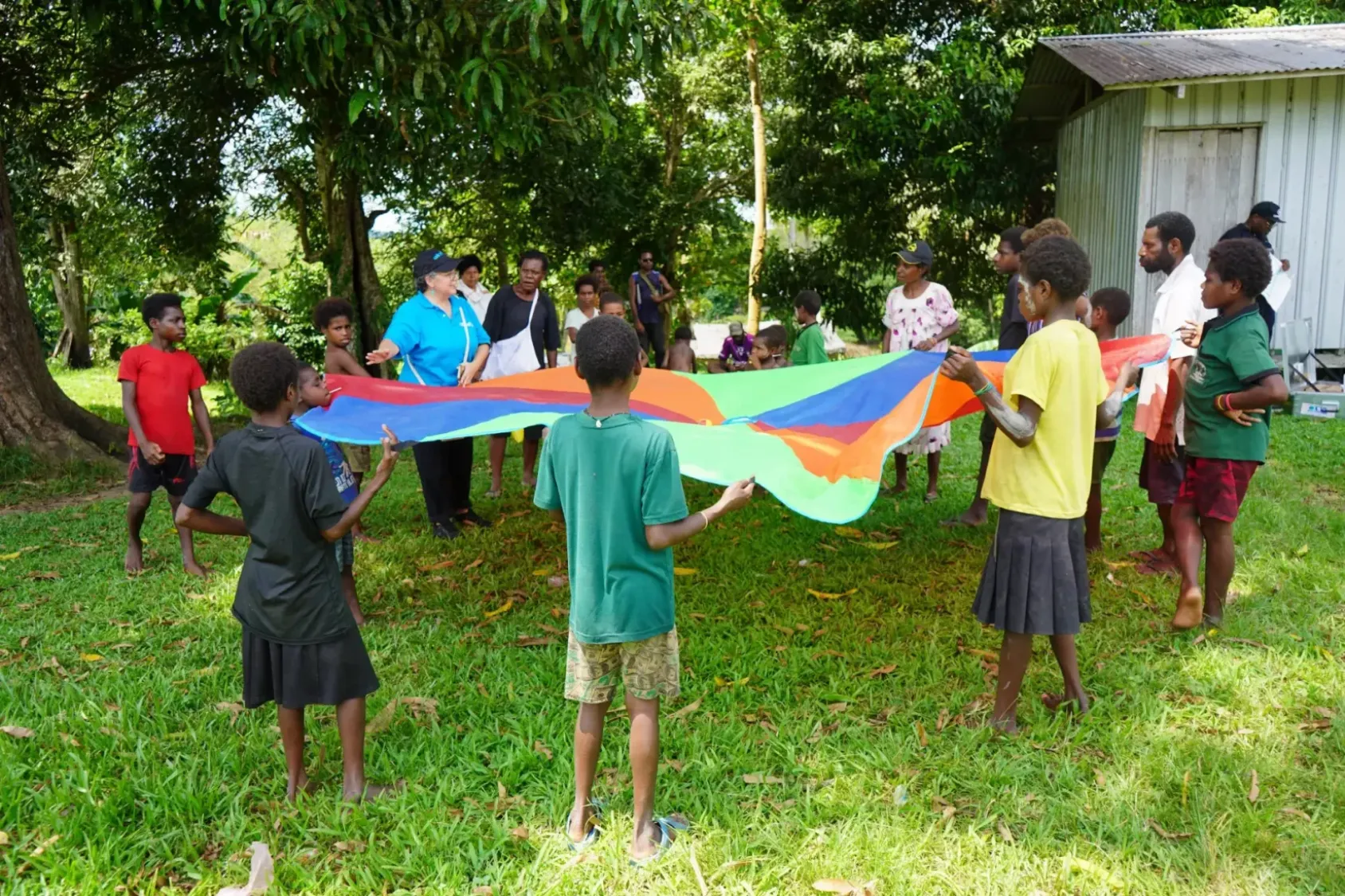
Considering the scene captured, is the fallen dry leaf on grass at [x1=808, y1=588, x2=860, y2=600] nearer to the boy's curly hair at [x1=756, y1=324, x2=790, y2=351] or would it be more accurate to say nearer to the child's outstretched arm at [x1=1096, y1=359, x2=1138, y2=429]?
the child's outstretched arm at [x1=1096, y1=359, x2=1138, y2=429]

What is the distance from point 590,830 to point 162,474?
361 centimetres

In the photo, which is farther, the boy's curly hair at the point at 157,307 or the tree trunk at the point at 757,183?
the tree trunk at the point at 757,183

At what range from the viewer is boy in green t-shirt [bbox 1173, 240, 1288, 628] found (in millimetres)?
3789

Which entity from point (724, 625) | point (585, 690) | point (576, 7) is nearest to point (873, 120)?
point (576, 7)

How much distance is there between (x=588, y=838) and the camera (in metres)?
2.80

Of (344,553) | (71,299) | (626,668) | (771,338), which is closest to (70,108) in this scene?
(771,338)

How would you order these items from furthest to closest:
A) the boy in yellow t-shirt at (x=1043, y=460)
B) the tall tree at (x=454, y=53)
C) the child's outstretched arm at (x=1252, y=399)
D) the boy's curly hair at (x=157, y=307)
Answer: the tall tree at (x=454, y=53)
the boy's curly hair at (x=157, y=307)
the child's outstretched arm at (x=1252, y=399)
the boy in yellow t-shirt at (x=1043, y=460)

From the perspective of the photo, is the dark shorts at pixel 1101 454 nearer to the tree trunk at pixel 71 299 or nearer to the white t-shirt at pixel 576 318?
the white t-shirt at pixel 576 318

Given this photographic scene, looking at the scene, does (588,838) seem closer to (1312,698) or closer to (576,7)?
(1312,698)

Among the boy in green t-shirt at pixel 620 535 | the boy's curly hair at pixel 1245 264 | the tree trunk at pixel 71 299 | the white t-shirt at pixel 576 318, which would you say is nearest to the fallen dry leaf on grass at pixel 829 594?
the boy's curly hair at pixel 1245 264

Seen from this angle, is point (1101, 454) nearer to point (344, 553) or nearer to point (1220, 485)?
point (1220, 485)

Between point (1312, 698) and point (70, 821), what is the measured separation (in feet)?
13.2

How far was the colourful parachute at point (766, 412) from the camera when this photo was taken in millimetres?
3586

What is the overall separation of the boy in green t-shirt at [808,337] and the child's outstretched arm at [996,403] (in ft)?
11.1
